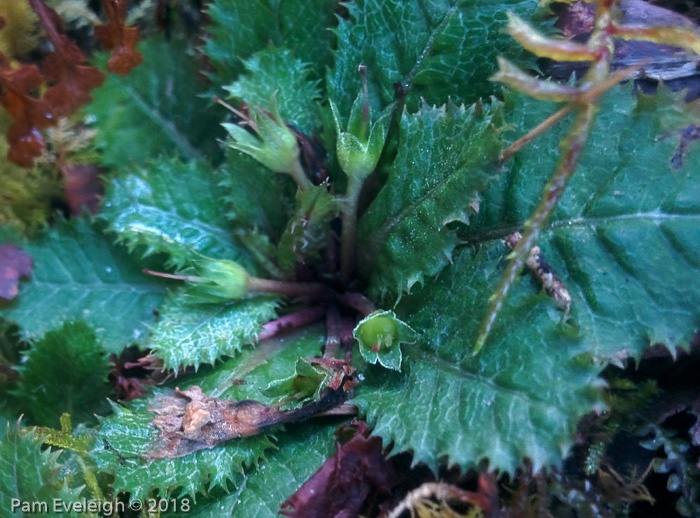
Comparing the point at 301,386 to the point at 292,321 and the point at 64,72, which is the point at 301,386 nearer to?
the point at 292,321

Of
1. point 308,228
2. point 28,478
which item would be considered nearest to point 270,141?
point 308,228

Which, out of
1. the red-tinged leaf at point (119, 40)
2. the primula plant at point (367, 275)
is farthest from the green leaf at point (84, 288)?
the red-tinged leaf at point (119, 40)

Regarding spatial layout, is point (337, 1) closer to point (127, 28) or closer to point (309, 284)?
point (127, 28)

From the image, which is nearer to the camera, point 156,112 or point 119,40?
point 119,40

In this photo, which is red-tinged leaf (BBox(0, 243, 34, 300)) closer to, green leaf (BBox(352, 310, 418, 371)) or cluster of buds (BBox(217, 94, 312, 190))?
cluster of buds (BBox(217, 94, 312, 190))

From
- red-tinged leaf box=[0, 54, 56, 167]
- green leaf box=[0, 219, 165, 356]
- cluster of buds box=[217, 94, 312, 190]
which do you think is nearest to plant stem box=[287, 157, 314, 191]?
cluster of buds box=[217, 94, 312, 190]

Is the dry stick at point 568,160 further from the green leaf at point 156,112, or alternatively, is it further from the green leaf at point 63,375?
the green leaf at point 156,112

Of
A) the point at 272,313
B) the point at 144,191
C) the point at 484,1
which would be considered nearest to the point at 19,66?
the point at 144,191
